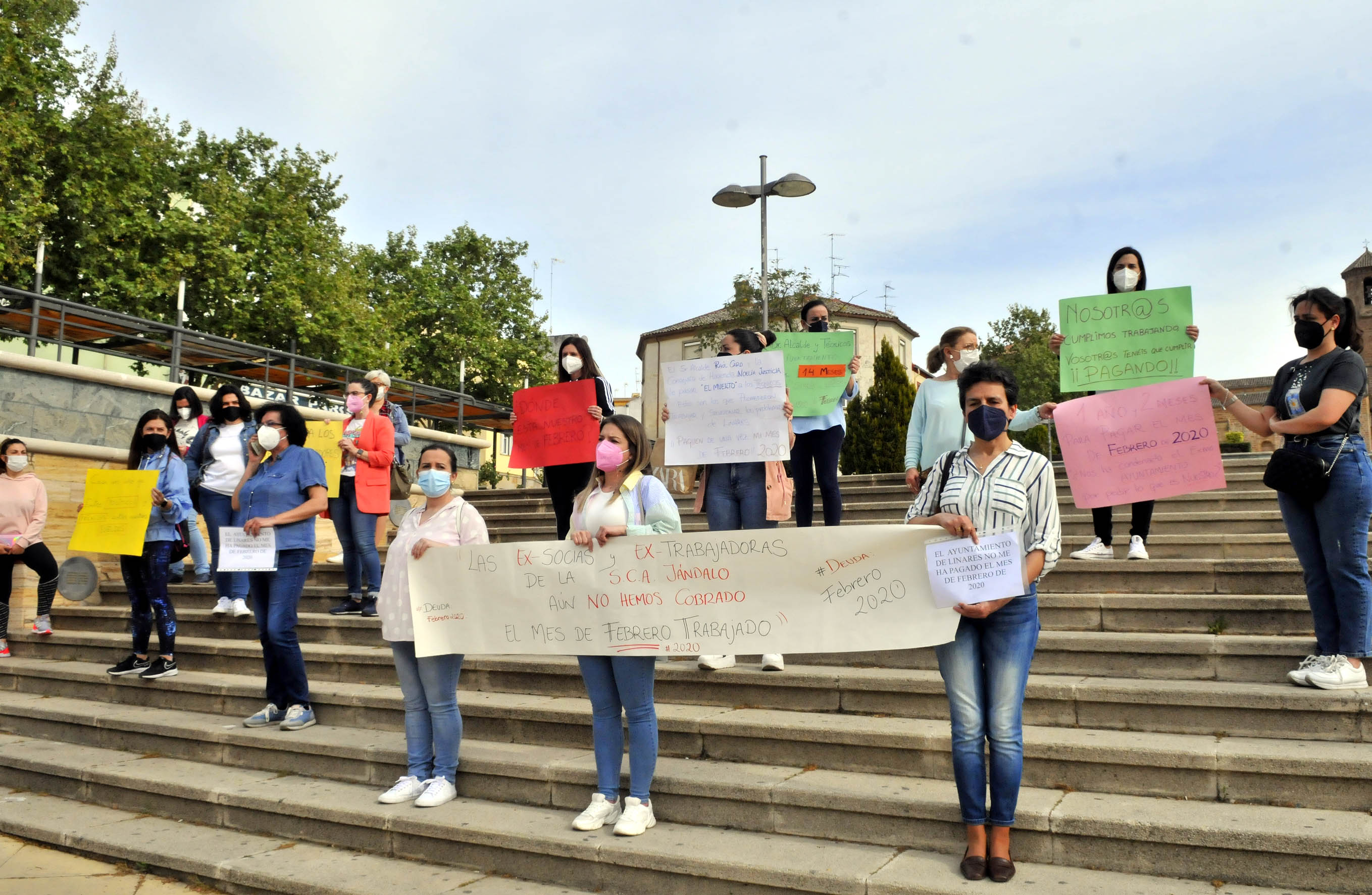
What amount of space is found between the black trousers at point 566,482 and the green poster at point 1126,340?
3315 millimetres

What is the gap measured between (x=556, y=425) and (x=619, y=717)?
297 centimetres

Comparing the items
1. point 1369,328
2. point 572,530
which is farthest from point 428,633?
point 1369,328

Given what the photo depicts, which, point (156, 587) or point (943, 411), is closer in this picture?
point (943, 411)

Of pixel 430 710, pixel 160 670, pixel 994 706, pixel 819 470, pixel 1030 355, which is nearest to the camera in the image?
pixel 994 706

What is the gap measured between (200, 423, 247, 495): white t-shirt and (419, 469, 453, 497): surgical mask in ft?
13.1

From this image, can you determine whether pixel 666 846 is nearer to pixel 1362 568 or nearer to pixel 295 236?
pixel 1362 568

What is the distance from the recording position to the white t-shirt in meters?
8.20

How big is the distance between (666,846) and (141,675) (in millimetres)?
4872

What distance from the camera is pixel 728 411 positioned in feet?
19.6

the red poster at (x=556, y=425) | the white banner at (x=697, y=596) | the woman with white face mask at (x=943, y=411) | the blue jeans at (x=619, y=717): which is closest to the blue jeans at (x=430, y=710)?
the white banner at (x=697, y=596)

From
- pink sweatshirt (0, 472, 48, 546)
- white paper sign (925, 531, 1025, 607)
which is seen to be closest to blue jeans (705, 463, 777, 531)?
white paper sign (925, 531, 1025, 607)

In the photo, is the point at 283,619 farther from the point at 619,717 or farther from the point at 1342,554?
the point at 1342,554

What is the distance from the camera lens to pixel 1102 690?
446 cm

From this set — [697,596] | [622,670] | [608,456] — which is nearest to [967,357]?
[697,596]
